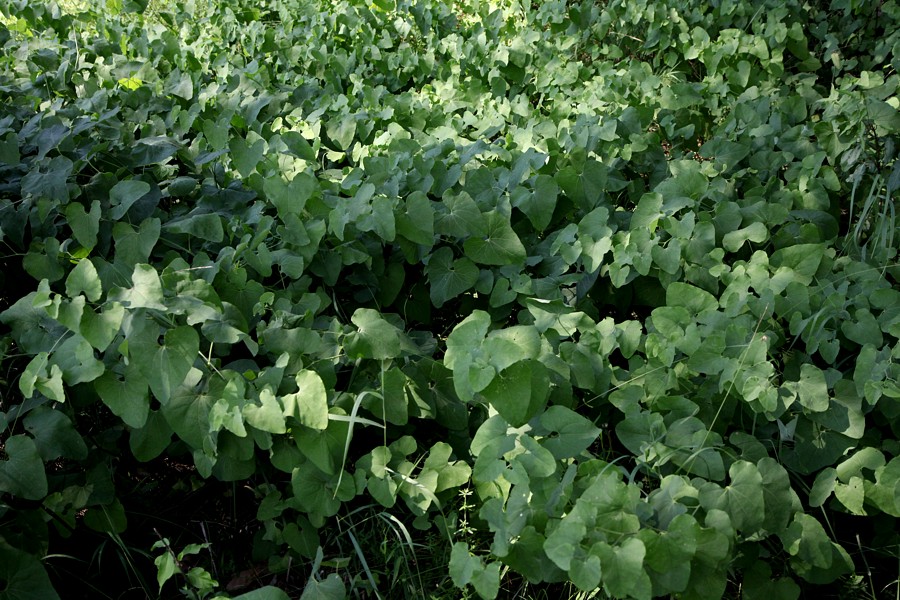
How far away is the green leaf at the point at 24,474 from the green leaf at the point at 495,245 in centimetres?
106

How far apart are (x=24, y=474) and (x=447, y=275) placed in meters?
1.04

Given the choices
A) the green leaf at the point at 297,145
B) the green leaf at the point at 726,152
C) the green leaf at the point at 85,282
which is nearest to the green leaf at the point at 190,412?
the green leaf at the point at 85,282

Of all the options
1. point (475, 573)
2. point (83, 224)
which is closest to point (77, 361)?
point (83, 224)

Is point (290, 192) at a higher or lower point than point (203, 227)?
higher

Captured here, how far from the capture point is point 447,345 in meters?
1.60

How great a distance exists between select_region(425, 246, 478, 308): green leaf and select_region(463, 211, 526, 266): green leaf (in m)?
0.04

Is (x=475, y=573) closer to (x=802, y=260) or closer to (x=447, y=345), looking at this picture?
(x=447, y=345)

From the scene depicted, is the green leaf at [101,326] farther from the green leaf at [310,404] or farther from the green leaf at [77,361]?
the green leaf at [310,404]

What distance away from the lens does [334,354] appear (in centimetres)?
175

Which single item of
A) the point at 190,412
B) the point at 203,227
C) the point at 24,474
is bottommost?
the point at 24,474

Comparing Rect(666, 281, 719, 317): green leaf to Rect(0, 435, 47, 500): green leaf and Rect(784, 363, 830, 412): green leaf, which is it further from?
Rect(0, 435, 47, 500): green leaf

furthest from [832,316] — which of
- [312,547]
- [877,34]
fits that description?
[877,34]

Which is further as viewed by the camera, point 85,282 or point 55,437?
point 55,437

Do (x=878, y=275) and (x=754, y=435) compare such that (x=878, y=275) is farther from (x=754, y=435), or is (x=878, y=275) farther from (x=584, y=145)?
(x=584, y=145)
